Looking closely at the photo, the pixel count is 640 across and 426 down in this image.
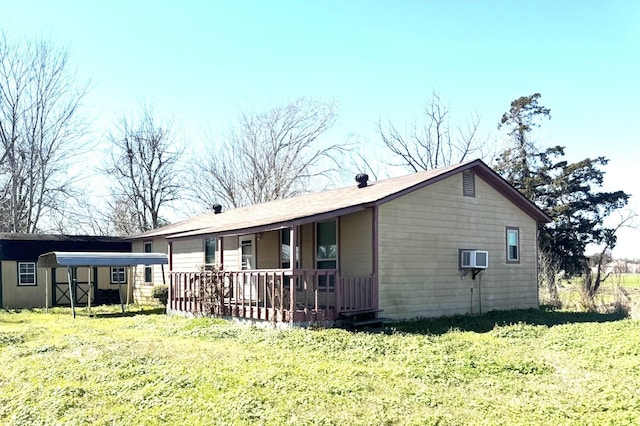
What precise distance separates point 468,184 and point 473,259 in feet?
6.72

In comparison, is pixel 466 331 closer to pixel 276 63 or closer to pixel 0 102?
pixel 276 63

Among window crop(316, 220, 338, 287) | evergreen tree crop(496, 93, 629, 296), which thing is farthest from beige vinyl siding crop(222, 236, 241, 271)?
evergreen tree crop(496, 93, 629, 296)

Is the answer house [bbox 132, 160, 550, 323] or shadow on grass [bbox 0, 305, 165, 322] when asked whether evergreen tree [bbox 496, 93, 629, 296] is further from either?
shadow on grass [bbox 0, 305, 165, 322]

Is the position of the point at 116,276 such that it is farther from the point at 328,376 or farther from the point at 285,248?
the point at 328,376

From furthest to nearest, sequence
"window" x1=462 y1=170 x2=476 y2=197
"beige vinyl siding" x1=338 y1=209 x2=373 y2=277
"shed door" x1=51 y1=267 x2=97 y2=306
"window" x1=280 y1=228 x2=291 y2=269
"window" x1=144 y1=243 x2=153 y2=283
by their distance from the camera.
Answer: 1. "window" x1=144 y1=243 x2=153 y2=283
2. "shed door" x1=51 y1=267 x2=97 y2=306
3. "window" x1=280 y1=228 x2=291 y2=269
4. "window" x1=462 y1=170 x2=476 y2=197
5. "beige vinyl siding" x1=338 y1=209 x2=373 y2=277

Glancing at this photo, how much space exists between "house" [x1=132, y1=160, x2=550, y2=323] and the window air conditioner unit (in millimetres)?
25

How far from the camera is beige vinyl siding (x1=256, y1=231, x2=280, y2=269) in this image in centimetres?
1562

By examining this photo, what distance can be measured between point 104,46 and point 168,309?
31.1 feet

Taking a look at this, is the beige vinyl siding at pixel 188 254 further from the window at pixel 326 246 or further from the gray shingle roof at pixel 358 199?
the window at pixel 326 246

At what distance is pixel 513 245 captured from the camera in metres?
15.9

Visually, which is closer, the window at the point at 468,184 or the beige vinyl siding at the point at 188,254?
the window at the point at 468,184

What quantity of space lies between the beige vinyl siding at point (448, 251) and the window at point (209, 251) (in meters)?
6.89

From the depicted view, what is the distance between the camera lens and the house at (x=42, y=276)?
820 inches

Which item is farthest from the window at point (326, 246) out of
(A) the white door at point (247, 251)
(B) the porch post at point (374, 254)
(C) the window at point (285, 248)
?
(A) the white door at point (247, 251)
